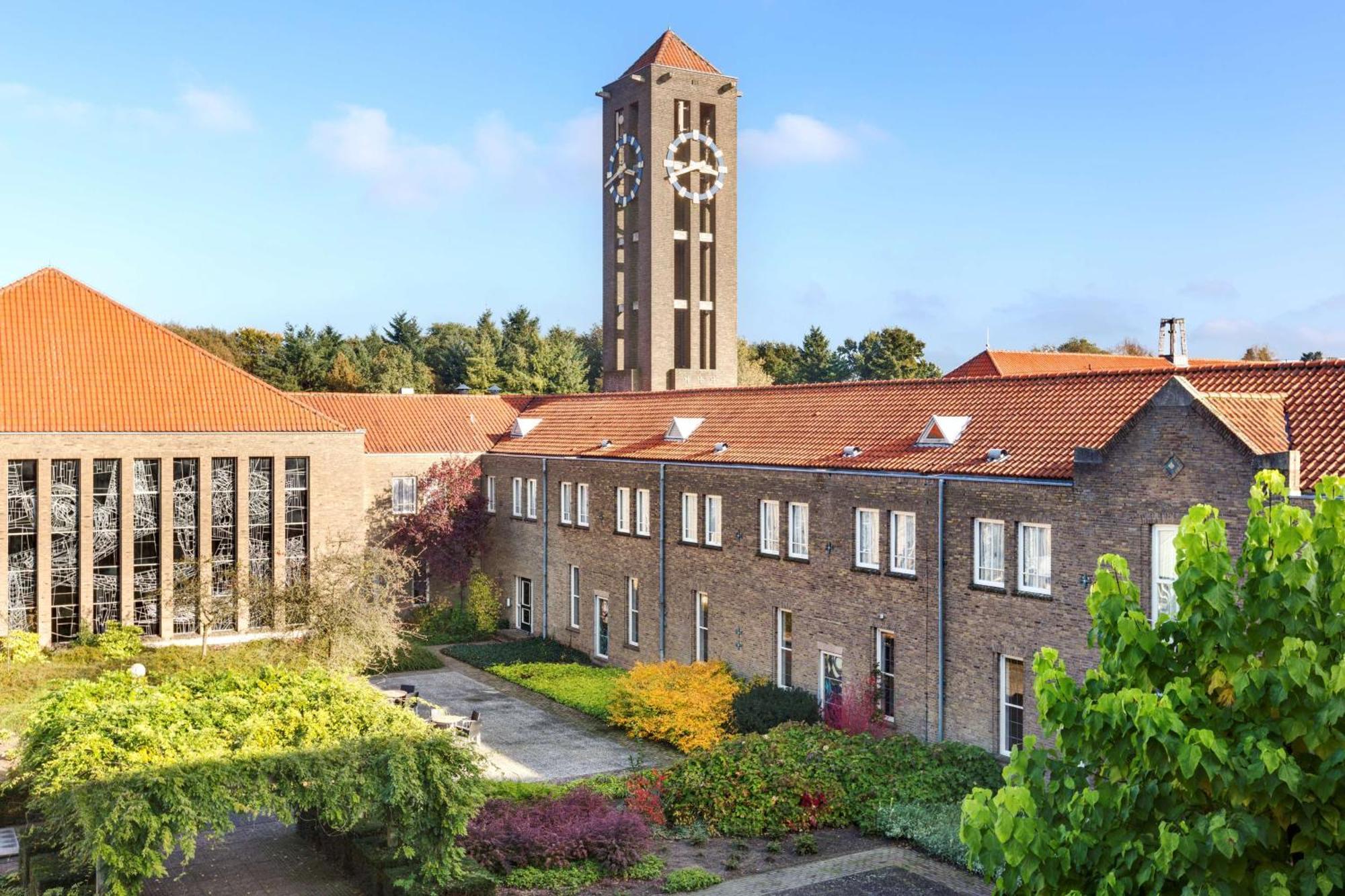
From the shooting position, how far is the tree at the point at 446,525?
3938cm

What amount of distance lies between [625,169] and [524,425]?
12038mm

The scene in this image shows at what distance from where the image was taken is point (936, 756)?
2156cm

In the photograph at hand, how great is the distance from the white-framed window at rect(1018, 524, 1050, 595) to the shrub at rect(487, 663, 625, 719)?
1066 cm

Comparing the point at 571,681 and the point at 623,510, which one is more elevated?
the point at 623,510

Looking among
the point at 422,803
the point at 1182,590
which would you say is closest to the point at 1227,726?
the point at 1182,590

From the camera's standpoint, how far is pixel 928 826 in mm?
19141

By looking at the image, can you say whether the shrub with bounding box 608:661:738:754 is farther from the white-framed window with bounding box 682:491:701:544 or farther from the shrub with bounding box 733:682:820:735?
the white-framed window with bounding box 682:491:701:544

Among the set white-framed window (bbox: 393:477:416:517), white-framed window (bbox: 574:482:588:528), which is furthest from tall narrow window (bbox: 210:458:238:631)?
white-framed window (bbox: 574:482:588:528)

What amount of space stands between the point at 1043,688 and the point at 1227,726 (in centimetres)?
110

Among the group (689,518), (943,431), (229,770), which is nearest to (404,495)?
(689,518)

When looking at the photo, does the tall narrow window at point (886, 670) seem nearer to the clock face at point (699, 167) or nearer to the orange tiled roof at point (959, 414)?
the orange tiled roof at point (959, 414)

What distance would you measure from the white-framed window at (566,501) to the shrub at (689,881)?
1964 cm

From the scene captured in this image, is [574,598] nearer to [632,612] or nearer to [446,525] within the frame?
[632,612]

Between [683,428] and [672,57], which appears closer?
[683,428]
